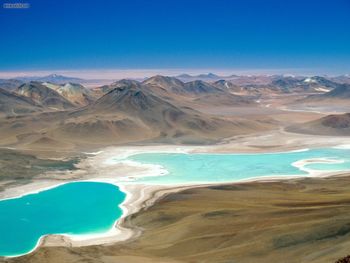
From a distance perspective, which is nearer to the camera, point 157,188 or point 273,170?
point 157,188

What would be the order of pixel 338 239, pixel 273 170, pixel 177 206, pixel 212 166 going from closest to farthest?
1. pixel 338 239
2. pixel 177 206
3. pixel 273 170
4. pixel 212 166

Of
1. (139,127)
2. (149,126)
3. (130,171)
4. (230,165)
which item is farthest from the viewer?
(149,126)

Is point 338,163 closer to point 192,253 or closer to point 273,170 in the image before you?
point 273,170

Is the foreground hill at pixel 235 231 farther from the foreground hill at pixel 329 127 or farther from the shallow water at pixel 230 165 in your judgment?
the foreground hill at pixel 329 127

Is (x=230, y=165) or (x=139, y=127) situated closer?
(x=230, y=165)

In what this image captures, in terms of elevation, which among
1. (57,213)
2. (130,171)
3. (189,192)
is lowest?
(57,213)

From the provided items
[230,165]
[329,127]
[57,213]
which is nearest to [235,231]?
[57,213]

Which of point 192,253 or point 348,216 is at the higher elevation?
point 348,216

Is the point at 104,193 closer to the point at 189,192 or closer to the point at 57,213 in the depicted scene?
the point at 57,213

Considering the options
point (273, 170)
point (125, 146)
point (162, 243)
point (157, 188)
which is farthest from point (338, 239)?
point (125, 146)
